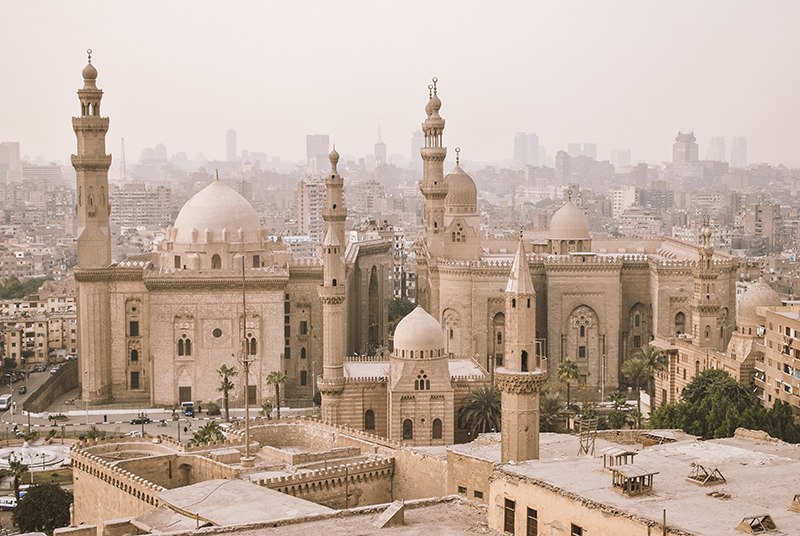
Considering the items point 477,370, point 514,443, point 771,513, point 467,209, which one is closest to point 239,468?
point 514,443

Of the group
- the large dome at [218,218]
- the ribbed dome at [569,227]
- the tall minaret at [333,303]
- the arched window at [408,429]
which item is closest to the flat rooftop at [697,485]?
the arched window at [408,429]

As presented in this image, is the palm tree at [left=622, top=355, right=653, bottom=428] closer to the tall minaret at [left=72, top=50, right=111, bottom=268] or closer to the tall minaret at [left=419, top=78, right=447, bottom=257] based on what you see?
the tall minaret at [left=419, top=78, right=447, bottom=257]

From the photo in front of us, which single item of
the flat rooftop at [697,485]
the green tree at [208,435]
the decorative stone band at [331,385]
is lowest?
the green tree at [208,435]

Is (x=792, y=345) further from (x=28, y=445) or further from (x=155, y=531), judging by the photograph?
(x=28, y=445)

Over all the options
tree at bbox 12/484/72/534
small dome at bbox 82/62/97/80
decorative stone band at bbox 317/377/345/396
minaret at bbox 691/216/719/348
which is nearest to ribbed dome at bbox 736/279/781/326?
minaret at bbox 691/216/719/348

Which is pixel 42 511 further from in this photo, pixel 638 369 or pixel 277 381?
pixel 638 369

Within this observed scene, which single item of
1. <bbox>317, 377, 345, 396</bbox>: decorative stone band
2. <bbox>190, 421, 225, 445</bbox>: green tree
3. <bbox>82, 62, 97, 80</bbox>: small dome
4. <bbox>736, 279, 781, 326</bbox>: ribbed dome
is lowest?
<bbox>190, 421, 225, 445</bbox>: green tree

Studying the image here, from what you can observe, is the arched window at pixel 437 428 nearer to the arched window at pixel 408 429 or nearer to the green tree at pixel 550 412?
the arched window at pixel 408 429
